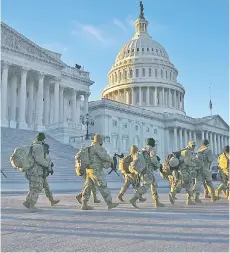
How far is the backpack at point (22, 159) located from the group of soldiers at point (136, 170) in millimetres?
133

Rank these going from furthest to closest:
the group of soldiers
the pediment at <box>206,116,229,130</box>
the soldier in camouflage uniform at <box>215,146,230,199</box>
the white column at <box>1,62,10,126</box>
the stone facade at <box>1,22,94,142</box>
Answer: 1. the pediment at <box>206,116,229,130</box>
2. the stone facade at <box>1,22,94,142</box>
3. the white column at <box>1,62,10,126</box>
4. the soldier in camouflage uniform at <box>215,146,230,199</box>
5. the group of soldiers

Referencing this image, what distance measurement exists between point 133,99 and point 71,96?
1371 inches

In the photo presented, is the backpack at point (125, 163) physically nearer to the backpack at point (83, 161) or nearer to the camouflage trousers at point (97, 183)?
the camouflage trousers at point (97, 183)

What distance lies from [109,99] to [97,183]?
5928 cm

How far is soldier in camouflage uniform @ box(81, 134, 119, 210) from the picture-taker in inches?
353

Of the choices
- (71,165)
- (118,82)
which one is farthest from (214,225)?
(118,82)

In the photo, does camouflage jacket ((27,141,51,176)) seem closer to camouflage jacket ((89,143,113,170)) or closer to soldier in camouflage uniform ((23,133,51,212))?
soldier in camouflage uniform ((23,133,51,212))

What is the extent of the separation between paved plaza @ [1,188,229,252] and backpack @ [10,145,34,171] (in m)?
1.17

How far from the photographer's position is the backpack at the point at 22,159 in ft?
27.7

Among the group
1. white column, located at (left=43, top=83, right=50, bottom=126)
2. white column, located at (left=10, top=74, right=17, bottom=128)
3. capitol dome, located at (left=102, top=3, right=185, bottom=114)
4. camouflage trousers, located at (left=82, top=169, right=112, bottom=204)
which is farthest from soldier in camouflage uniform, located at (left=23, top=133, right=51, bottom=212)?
capitol dome, located at (left=102, top=3, right=185, bottom=114)

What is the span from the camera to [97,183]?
8945mm

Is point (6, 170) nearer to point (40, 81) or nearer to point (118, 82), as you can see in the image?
point (40, 81)

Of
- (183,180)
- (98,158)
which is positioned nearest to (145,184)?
(98,158)

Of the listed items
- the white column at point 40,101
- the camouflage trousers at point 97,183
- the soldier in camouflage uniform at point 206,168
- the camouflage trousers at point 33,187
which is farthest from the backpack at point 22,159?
the white column at point 40,101
